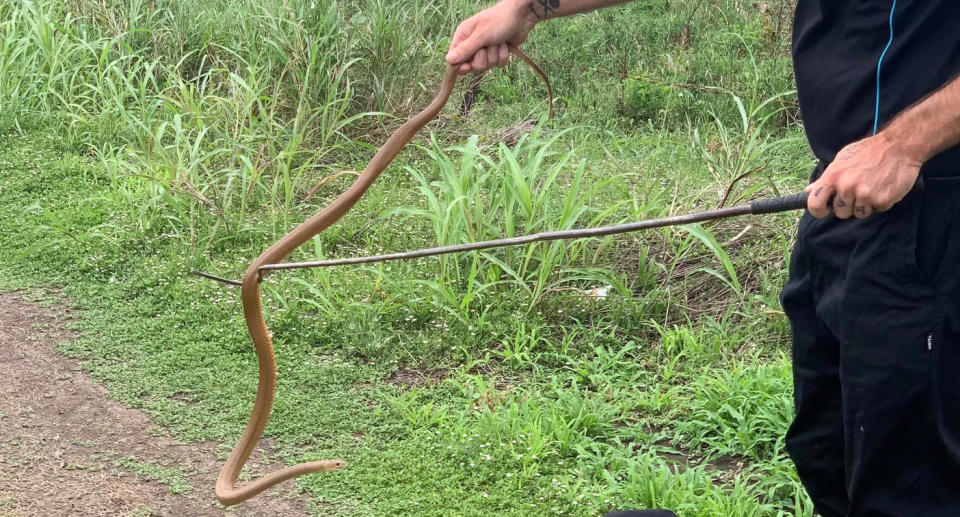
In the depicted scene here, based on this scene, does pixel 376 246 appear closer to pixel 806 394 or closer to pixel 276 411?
pixel 276 411

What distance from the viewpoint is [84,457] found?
10.8 ft

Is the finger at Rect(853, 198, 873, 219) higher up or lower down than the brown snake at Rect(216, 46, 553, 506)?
higher up

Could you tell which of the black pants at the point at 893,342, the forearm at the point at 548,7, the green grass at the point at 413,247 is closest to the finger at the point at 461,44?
the forearm at the point at 548,7

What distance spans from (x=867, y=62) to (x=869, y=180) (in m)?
0.31

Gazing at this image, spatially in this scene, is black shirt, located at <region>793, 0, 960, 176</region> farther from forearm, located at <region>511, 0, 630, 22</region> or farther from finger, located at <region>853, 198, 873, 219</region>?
forearm, located at <region>511, 0, 630, 22</region>

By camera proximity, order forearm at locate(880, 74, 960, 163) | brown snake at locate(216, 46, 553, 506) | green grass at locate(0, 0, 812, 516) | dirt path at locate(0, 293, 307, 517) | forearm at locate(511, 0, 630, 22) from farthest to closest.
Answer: green grass at locate(0, 0, 812, 516) < dirt path at locate(0, 293, 307, 517) < forearm at locate(511, 0, 630, 22) < brown snake at locate(216, 46, 553, 506) < forearm at locate(880, 74, 960, 163)

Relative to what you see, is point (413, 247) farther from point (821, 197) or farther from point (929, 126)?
point (929, 126)

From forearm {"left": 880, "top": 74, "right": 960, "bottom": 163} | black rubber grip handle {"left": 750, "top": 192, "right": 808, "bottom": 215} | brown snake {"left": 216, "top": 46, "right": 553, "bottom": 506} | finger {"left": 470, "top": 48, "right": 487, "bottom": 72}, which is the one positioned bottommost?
brown snake {"left": 216, "top": 46, "right": 553, "bottom": 506}

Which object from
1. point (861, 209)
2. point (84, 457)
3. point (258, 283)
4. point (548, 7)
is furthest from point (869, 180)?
point (84, 457)

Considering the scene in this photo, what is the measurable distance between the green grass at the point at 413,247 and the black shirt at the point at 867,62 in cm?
123

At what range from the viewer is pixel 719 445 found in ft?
10.5

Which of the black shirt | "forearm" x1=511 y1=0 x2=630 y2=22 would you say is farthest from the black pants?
"forearm" x1=511 y1=0 x2=630 y2=22

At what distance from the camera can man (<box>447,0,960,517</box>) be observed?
1.75m

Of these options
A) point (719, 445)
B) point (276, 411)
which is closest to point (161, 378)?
point (276, 411)
